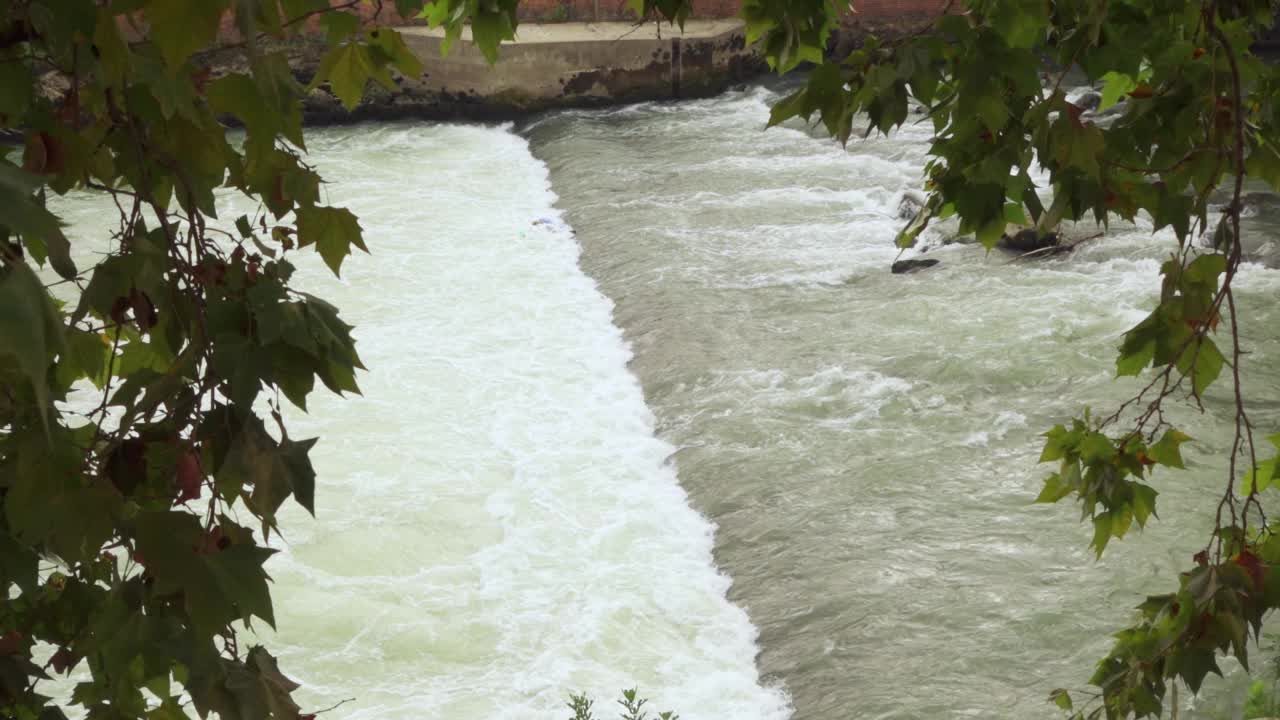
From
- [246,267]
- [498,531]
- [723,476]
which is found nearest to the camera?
[246,267]

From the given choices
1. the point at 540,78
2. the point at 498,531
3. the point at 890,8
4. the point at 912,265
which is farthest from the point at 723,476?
the point at 890,8

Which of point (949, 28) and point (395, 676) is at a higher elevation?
point (949, 28)

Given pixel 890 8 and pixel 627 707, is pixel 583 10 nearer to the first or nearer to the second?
pixel 890 8

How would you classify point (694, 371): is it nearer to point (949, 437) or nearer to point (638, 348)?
point (638, 348)

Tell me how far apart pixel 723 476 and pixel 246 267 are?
509 centimetres

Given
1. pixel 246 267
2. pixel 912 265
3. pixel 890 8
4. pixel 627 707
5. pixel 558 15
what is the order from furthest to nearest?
pixel 890 8 < pixel 558 15 < pixel 912 265 < pixel 627 707 < pixel 246 267

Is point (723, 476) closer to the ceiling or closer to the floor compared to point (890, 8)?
closer to the floor

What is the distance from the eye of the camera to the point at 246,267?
4.82ft

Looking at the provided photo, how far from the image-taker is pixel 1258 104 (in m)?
2.31

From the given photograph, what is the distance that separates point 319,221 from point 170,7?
0.68 meters

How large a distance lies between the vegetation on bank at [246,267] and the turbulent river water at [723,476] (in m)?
2.91

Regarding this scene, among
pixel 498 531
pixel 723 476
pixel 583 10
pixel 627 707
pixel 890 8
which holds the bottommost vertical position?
pixel 498 531

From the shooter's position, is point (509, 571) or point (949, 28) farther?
point (509, 571)

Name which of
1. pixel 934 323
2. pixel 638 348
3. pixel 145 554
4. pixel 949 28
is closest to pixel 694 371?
pixel 638 348
